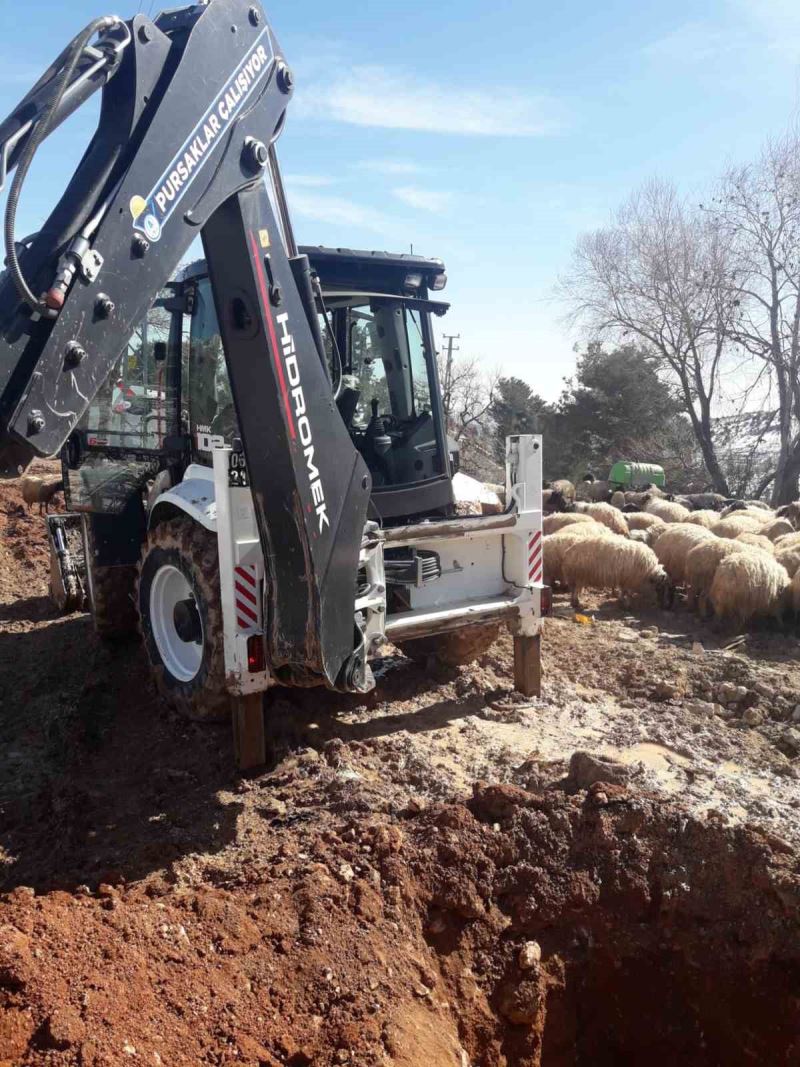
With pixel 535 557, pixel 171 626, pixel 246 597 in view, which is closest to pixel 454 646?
pixel 535 557

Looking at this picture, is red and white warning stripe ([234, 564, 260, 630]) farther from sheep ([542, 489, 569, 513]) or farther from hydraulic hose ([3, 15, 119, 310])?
sheep ([542, 489, 569, 513])

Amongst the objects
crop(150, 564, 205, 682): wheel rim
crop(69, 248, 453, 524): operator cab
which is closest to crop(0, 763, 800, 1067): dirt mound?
crop(150, 564, 205, 682): wheel rim

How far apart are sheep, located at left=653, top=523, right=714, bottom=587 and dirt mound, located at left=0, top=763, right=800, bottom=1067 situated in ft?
21.3

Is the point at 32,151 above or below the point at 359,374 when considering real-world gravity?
above

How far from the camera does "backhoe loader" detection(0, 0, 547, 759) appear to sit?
3031 mm

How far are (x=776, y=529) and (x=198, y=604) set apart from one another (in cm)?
1077

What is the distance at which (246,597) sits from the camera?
455cm

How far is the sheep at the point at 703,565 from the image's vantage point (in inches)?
375

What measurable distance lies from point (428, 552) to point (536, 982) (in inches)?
108

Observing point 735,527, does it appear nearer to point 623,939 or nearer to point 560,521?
point 560,521

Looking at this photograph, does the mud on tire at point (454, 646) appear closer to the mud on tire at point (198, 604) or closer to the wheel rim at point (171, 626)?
the wheel rim at point (171, 626)

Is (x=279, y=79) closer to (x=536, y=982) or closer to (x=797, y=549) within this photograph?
(x=536, y=982)

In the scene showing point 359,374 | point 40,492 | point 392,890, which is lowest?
point 392,890

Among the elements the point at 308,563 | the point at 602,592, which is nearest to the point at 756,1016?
the point at 308,563
